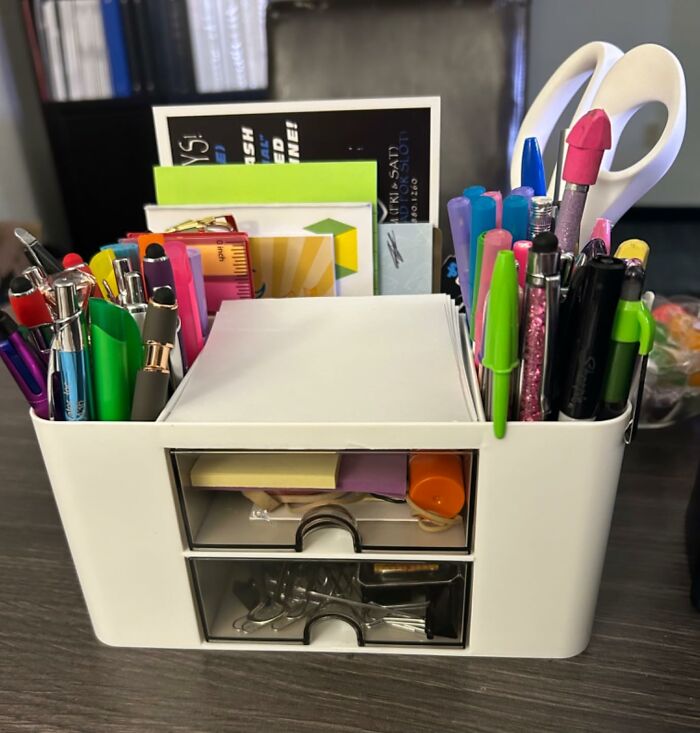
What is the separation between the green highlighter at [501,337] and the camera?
0.34m

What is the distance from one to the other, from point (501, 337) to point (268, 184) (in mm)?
298

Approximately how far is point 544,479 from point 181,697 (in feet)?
0.81

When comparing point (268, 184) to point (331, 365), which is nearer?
point (331, 365)

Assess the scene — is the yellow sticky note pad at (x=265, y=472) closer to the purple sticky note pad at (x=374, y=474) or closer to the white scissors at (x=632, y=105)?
the purple sticky note pad at (x=374, y=474)

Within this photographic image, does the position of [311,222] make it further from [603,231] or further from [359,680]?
[359,680]

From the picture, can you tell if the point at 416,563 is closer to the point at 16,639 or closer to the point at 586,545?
the point at 586,545

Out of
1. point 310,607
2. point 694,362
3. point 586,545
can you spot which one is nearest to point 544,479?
point 586,545

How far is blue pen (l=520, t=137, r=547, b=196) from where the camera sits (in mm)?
470

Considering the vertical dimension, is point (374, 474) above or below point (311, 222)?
below

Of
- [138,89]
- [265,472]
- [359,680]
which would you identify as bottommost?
[359,680]

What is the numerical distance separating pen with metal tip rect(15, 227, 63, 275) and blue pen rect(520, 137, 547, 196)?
316 millimetres

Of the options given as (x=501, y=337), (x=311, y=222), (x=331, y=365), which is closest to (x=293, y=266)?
(x=311, y=222)

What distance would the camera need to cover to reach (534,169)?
1.55 ft

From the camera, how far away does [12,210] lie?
7.07 ft
